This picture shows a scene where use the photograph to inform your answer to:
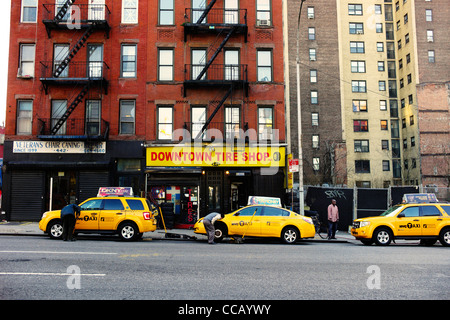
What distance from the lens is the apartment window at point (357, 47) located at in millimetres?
49875

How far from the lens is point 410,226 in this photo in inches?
562

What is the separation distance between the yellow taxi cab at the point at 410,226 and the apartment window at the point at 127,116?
47.2ft

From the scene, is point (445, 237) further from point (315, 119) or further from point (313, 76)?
point (313, 76)

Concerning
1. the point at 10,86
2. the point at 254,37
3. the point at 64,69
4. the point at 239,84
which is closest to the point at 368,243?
the point at 239,84

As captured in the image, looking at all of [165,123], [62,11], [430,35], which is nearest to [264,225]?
[165,123]

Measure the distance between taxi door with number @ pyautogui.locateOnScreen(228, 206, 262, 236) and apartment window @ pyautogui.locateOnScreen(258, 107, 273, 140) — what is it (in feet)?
26.7

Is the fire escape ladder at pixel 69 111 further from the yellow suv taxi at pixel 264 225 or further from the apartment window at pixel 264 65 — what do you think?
the yellow suv taxi at pixel 264 225

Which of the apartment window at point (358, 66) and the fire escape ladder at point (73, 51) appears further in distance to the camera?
the apartment window at point (358, 66)

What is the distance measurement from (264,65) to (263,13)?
3462 millimetres

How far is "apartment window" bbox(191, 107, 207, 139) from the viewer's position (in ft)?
71.9

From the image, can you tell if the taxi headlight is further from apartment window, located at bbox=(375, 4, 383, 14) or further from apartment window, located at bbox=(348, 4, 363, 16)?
apartment window, located at bbox=(375, 4, 383, 14)

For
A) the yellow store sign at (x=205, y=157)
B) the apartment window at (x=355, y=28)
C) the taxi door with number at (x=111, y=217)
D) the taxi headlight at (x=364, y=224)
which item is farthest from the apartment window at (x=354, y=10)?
the taxi door with number at (x=111, y=217)
